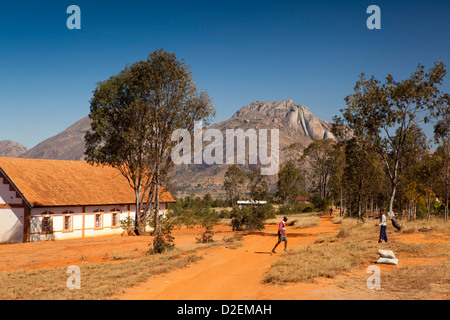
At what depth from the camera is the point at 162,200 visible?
44844mm

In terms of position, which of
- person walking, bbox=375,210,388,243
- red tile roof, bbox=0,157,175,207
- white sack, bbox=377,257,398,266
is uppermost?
red tile roof, bbox=0,157,175,207

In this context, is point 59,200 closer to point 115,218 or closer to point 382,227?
point 115,218

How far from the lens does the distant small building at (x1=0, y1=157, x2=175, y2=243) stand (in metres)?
32.2

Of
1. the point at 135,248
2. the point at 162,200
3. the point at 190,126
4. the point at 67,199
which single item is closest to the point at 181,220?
the point at 162,200

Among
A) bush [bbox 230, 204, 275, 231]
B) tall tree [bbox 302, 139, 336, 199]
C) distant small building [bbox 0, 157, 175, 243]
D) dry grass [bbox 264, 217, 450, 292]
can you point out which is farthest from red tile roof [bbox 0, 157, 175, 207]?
tall tree [bbox 302, 139, 336, 199]

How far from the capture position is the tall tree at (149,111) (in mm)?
30797

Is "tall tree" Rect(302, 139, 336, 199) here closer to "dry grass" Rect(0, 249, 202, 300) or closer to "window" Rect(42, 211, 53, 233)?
"window" Rect(42, 211, 53, 233)

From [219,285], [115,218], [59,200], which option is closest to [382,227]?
[219,285]

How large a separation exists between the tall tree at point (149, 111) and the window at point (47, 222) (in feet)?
23.7

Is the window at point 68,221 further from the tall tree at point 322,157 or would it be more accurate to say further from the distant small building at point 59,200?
the tall tree at point 322,157

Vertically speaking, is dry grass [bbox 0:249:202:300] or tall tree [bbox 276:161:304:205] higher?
tall tree [bbox 276:161:304:205]

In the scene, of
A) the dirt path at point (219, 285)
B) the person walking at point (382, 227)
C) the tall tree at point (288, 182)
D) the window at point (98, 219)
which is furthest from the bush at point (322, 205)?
the dirt path at point (219, 285)
